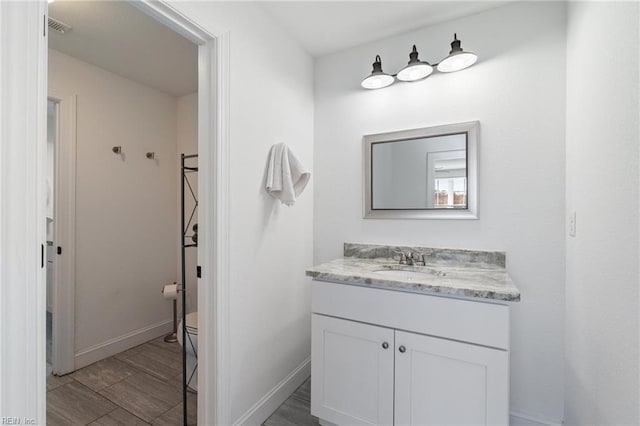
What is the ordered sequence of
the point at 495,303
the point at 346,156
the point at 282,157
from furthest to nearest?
the point at 346,156 → the point at 282,157 → the point at 495,303

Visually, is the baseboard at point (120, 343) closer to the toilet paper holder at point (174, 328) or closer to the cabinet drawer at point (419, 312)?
the toilet paper holder at point (174, 328)

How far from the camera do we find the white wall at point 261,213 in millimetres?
1536

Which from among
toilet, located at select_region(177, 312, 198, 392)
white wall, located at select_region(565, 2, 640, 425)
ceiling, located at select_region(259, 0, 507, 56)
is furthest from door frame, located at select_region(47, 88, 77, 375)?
white wall, located at select_region(565, 2, 640, 425)

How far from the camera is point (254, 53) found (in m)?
1.68

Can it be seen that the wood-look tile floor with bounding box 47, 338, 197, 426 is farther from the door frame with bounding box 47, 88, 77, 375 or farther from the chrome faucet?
the chrome faucet

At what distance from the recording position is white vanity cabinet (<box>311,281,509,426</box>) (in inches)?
48.8

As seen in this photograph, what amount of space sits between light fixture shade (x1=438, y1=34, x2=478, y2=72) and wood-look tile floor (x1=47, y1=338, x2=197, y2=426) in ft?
8.48

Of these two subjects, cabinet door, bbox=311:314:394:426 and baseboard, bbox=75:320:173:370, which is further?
baseboard, bbox=75:320:173:370

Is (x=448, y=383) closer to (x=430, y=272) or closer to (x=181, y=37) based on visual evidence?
(x=430, y=272)

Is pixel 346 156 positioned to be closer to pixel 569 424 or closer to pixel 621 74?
pixel 621 74

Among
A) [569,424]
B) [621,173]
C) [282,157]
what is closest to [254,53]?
[282,157]

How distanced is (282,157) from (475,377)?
1.48 metres

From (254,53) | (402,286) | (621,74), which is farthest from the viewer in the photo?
(254,53)

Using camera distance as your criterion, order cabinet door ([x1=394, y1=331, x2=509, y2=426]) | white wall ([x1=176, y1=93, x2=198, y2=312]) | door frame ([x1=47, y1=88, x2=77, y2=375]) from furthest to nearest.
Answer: white wall ([x1=176, y1=93, x2=198, y2=312]), door frame ([x1=47, y1=88, x2=77, y2=375]), cabinet door ([x1=394, y1=331, x2=509, y2=426])
